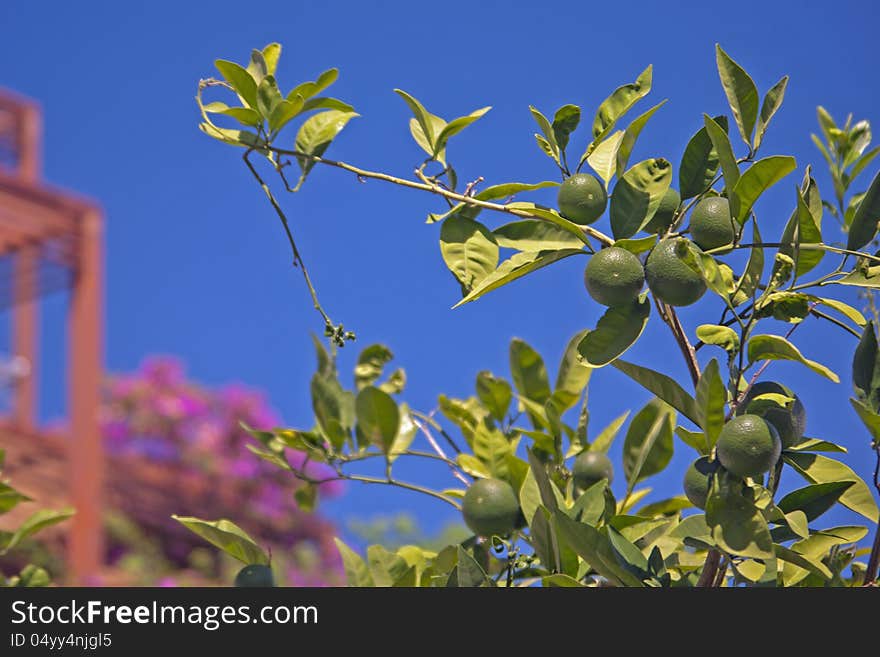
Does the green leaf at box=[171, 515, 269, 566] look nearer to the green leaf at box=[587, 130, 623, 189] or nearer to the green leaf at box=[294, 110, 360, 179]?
the green leaf at box=[294, 110, 360, 179]

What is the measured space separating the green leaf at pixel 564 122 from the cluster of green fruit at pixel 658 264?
59mm

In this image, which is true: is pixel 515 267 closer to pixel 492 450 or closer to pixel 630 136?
pixel 630 136

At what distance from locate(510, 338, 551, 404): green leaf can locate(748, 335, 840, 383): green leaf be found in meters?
0.40

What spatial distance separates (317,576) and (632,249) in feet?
16.0

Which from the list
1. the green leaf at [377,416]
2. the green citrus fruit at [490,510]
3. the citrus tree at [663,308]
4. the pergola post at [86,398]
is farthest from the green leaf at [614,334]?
the pergola post at [86,398]

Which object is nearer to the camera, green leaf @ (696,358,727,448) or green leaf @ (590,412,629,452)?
green leaf @ (696,358,727,448)

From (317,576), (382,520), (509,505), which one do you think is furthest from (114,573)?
(509,505)

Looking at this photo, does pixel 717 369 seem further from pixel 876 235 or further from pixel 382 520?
pixel 382 520

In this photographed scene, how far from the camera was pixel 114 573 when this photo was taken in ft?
18.8

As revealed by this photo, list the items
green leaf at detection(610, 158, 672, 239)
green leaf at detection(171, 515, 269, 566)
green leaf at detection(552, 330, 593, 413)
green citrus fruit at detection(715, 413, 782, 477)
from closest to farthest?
green citrus fruit at detection(715, 413, 782, 477)
green leaf at detection(610, 158, 672, 239)
green leaf at detection(171, 515, 269, 566)
green leaf at detection(552, 330, 593, 413)

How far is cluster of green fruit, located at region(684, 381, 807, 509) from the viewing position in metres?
0.62

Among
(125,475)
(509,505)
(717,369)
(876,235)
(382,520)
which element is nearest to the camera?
(717,369)

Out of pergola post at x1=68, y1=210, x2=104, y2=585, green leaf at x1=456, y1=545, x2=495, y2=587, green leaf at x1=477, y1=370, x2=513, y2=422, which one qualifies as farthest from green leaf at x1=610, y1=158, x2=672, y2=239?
pergola post at x1=68, y1=210, x2=104, y2=585

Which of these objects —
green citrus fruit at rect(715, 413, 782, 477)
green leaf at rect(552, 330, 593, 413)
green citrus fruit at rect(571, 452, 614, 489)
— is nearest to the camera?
green citrus fruit at rect(715, 413, 782, 477)
